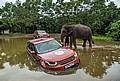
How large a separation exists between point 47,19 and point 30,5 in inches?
238

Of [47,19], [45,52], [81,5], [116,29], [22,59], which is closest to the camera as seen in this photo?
[45,52]

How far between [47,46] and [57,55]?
1.88 m

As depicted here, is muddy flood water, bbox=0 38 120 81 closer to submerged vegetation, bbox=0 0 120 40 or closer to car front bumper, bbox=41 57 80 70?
car front bumper, bbox=41 57 80 70

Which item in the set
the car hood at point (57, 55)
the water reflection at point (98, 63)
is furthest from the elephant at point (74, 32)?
the car hood at point (57, 55)

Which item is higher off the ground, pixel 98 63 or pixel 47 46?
pixel 47 46

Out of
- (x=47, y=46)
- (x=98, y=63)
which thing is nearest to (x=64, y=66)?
(x=47, y=46)

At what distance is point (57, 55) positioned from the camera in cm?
1322

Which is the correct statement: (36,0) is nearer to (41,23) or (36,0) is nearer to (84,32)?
(41,23)

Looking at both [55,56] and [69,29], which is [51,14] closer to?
[69,29]

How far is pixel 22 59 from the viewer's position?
58.0ft

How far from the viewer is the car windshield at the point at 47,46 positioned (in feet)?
47.7

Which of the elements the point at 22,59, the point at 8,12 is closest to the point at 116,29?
the point at 22,59

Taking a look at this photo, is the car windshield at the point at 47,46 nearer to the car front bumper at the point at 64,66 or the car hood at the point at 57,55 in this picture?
the car hood at the point at 57,55

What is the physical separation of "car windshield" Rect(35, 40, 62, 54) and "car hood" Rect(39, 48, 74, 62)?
2.17ft
